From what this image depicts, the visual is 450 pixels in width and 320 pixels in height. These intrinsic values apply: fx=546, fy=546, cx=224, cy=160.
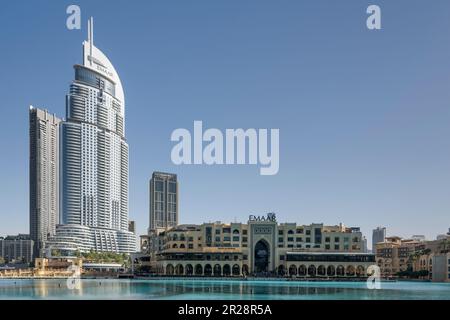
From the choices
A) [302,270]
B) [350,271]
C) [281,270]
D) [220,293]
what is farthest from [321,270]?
[220,293]

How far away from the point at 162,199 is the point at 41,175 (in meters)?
25.6

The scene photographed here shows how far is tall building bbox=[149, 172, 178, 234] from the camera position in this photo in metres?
106

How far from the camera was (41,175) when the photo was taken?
295 feet

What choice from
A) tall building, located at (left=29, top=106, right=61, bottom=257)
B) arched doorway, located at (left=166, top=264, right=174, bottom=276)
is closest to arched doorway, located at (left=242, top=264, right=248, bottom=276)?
arched doorway, located at (left=166, top=264, right=174, bottom=276)

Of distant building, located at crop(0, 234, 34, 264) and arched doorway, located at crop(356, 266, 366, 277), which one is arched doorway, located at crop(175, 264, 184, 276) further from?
distant building, located at crop(0, 234, 34, 264)

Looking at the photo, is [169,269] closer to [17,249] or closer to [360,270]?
[360,270]

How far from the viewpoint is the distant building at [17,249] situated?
89.3 m

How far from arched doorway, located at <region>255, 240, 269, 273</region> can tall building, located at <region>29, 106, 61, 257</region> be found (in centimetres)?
4688

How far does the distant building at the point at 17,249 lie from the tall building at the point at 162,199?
23489 millimetres

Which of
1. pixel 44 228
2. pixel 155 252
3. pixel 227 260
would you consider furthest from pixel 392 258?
pixel 44 228

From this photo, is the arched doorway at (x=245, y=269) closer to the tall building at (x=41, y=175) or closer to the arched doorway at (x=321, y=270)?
the arched doorway at (x=321, y=270)

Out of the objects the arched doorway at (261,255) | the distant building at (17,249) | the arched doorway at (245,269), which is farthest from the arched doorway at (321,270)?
the distant building at (17,249)
